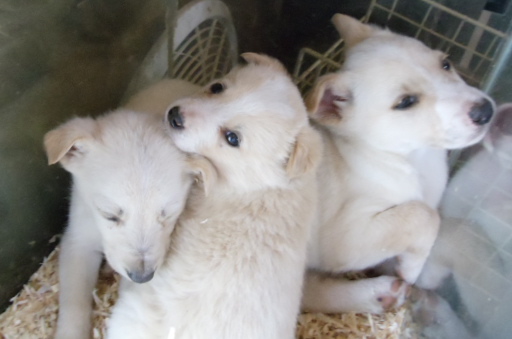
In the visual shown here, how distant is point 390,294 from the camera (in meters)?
2.68

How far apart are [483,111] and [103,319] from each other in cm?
184

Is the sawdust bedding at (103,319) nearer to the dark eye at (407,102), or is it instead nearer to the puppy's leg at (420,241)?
the puppy's leg at (420,241)

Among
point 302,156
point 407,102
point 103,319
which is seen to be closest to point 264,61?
point 302,156

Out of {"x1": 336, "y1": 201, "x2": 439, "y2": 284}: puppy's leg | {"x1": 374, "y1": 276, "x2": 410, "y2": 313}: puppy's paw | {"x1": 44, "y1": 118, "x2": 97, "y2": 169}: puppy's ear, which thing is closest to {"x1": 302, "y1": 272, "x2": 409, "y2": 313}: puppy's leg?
{"x1": 374, "y1": 276, "x2": 410, "y2": 313}: puppy's paw

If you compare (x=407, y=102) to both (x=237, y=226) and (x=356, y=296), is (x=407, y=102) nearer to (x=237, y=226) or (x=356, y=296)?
(x=237, y=226)

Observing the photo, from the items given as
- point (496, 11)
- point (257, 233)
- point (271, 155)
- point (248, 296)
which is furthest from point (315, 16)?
point (248, 296)

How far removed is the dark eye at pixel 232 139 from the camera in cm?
215

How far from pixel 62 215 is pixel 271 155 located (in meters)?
1.23

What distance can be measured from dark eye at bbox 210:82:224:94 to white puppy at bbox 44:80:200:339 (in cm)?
25

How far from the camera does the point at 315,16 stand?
3.24 meters

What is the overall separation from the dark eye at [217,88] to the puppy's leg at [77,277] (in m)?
0.78

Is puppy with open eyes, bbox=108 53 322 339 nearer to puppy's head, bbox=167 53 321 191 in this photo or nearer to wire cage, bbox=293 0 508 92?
puppy's head, bbox=167 53 321 191

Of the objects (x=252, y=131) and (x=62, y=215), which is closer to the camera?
(x=252, y=131)

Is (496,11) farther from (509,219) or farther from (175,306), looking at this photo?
(175,306)
